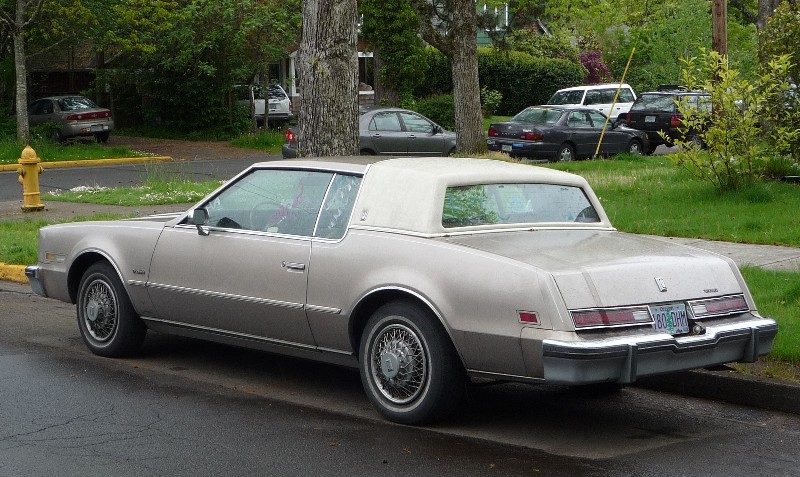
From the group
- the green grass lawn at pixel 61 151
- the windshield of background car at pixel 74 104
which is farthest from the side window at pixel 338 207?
the windshield of background car at pixel 74 104

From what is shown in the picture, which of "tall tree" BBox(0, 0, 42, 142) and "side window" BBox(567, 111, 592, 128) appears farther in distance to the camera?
"tall tree" BBox(0, 0, 42, 142)

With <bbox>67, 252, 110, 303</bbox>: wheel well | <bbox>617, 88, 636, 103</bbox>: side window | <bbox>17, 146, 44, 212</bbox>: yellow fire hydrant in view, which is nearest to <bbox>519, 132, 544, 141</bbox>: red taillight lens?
<bbox>17, 146, 44, 212</bbox>: yellow fire hydrant

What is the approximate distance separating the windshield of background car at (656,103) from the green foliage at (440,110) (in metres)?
6.58

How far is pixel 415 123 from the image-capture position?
82.8 ft

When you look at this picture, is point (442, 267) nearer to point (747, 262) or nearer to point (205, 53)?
point (747, 262)

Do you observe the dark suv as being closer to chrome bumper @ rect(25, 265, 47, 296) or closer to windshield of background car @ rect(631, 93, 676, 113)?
windshield of background car @ rect(631, 93, 676, 113)

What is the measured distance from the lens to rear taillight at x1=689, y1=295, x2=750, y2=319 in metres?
6.13

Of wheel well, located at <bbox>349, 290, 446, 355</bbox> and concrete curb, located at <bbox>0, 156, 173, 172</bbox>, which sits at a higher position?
wheel well, located at <bbox>349, 290, 446, 355</bbox>

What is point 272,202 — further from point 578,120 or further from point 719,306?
point 578,120

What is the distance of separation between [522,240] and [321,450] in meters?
1.74

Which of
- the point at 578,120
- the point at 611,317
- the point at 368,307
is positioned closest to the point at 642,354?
the point at 611,317

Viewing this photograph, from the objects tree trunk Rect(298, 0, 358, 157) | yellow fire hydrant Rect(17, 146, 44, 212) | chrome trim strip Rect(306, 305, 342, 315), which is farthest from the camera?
yellow fire hydrant Rect(17, 146, 44, 212)

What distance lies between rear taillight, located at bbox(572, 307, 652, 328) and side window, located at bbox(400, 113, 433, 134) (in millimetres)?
19333

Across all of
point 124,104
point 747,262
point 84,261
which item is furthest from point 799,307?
point 124,104
